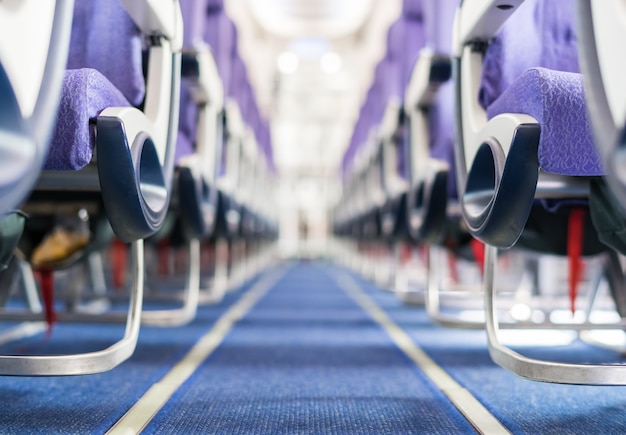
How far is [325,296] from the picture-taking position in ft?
13.8

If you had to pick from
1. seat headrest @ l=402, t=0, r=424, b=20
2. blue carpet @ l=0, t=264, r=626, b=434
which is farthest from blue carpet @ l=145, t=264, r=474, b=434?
seat headrest @ l=402, t=0, r=424, b=20

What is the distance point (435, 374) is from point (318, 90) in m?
12.3

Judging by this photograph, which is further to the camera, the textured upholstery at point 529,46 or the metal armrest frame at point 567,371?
the textured upholstery at point 529,46

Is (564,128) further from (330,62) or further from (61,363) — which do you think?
(330,62)

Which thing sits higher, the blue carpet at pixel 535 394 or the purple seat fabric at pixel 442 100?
the purple seat fabric at pixel 442 100

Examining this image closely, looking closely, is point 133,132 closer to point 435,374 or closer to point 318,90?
point 435,374

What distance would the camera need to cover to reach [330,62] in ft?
39.8

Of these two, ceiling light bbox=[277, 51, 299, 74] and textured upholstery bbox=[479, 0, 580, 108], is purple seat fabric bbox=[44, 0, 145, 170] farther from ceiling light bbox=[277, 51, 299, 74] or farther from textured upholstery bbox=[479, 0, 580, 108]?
ceiling light bbox=[277, 51, 299, 74]

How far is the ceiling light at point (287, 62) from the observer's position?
1187cm

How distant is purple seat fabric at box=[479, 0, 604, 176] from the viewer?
957mm

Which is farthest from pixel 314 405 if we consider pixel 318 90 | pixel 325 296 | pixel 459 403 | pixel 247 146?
pixel 318 90

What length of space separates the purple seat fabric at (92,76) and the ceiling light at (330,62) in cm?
1077

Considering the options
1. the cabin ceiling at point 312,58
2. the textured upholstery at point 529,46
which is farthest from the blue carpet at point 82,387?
the cabin ceiling at point 312,58

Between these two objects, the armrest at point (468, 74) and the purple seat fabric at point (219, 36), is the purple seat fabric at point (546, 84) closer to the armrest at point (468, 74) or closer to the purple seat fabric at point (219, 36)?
the armrest at point (468, 74)
